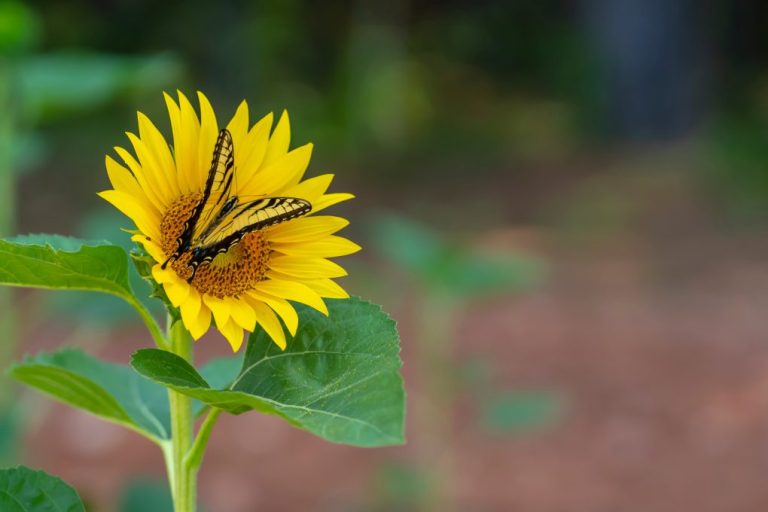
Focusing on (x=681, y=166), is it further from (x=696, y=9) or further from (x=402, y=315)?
(x=402, y=315)

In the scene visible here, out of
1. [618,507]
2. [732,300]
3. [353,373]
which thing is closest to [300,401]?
[353,373]

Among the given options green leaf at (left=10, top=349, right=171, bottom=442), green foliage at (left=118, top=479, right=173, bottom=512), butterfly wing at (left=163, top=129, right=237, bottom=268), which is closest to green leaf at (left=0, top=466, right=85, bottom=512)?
green leaf at (left=10, top=349, right=171, bottom=442)

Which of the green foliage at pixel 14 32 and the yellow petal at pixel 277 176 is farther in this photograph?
the green foliage at pixel 14 32

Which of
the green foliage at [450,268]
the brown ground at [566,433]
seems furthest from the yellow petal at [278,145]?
the brown ground at [566,433]

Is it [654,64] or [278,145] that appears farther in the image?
[654,64]

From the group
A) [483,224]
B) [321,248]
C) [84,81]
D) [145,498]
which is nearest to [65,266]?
[321,248]

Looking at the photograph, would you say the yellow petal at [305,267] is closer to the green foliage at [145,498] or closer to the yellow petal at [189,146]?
the yellow petal at [189,146]

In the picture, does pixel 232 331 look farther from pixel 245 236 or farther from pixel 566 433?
pixel 566 433
